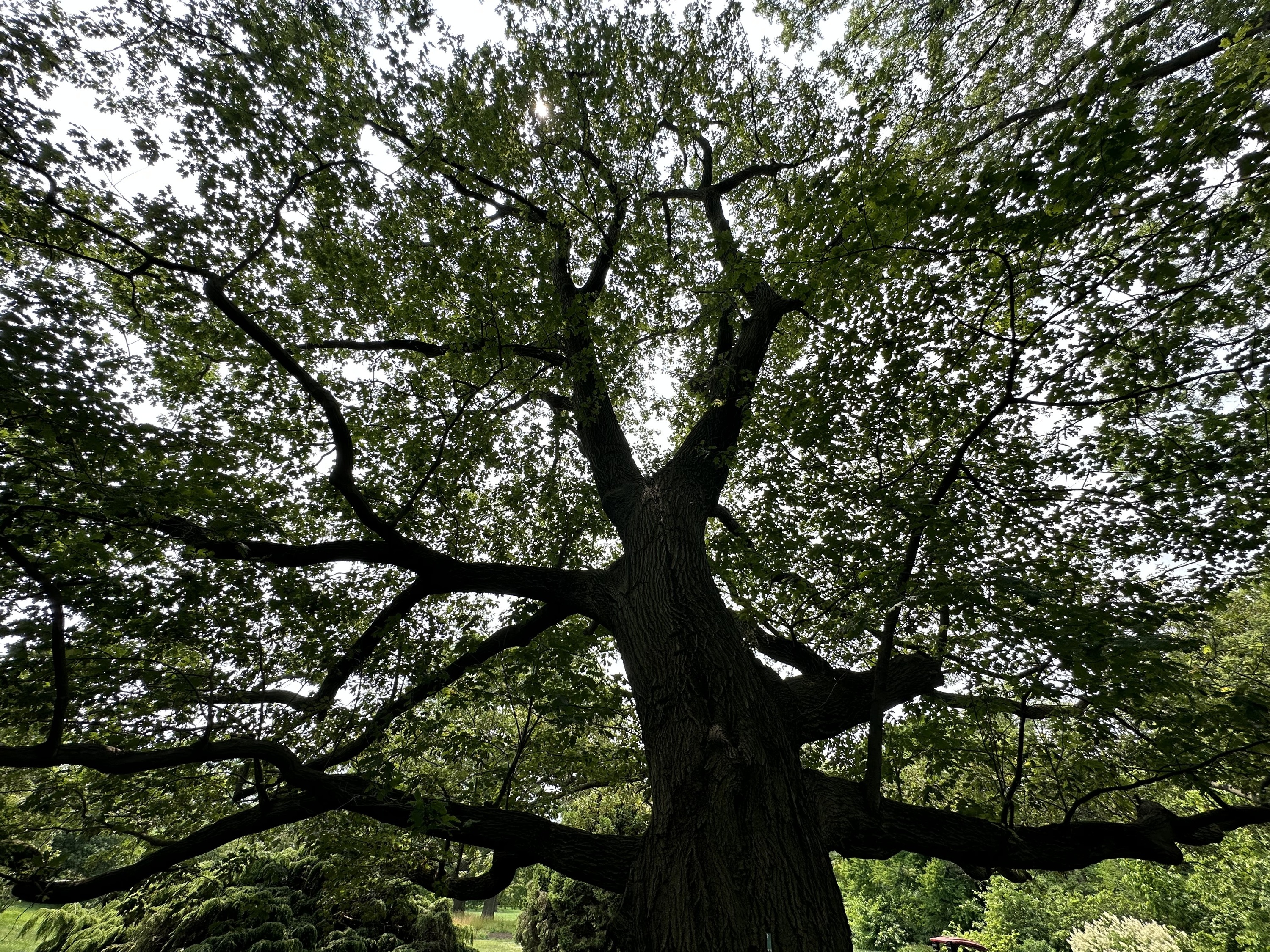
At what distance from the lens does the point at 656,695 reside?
3.47 meters

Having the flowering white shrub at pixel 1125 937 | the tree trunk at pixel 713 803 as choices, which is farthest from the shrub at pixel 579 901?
the flowering white shrub at pixel 1125 937

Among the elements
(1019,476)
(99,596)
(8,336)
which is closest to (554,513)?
(99,596)

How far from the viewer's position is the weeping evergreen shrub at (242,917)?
6.39m

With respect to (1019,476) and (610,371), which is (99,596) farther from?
(1019,476)

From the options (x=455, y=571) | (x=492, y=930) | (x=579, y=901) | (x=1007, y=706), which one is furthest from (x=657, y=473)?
(x=492, y=930)

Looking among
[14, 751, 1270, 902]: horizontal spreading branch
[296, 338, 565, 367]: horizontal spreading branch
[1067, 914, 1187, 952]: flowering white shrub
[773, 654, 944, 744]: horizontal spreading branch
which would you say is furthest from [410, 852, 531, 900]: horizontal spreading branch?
[1067, 914, 1187, 952]: flowering white shrub

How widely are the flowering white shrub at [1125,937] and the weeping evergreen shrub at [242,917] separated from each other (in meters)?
14.4

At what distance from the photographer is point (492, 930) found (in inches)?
803

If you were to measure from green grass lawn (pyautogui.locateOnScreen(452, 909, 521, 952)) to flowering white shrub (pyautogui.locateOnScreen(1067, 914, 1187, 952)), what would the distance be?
48.2 feet

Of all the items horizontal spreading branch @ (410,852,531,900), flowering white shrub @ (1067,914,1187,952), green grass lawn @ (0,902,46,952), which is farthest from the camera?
flowering white shrub @ (1067,914,1187,952)

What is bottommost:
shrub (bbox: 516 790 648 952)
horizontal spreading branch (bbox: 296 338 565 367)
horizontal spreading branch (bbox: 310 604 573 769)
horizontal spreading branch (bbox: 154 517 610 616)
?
shrub (bbox: 516 790 648 952)

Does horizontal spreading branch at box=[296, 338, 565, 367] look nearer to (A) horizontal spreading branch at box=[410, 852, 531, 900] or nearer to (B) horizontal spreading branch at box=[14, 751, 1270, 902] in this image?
(B) horizontal spreading branch at box=[14, 751, 1270, 902]

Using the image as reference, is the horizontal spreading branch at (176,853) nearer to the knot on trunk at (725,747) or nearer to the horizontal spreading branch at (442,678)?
the horizontal spreading branch at (442,678)

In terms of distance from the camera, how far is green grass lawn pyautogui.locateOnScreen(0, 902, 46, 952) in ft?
26.0
